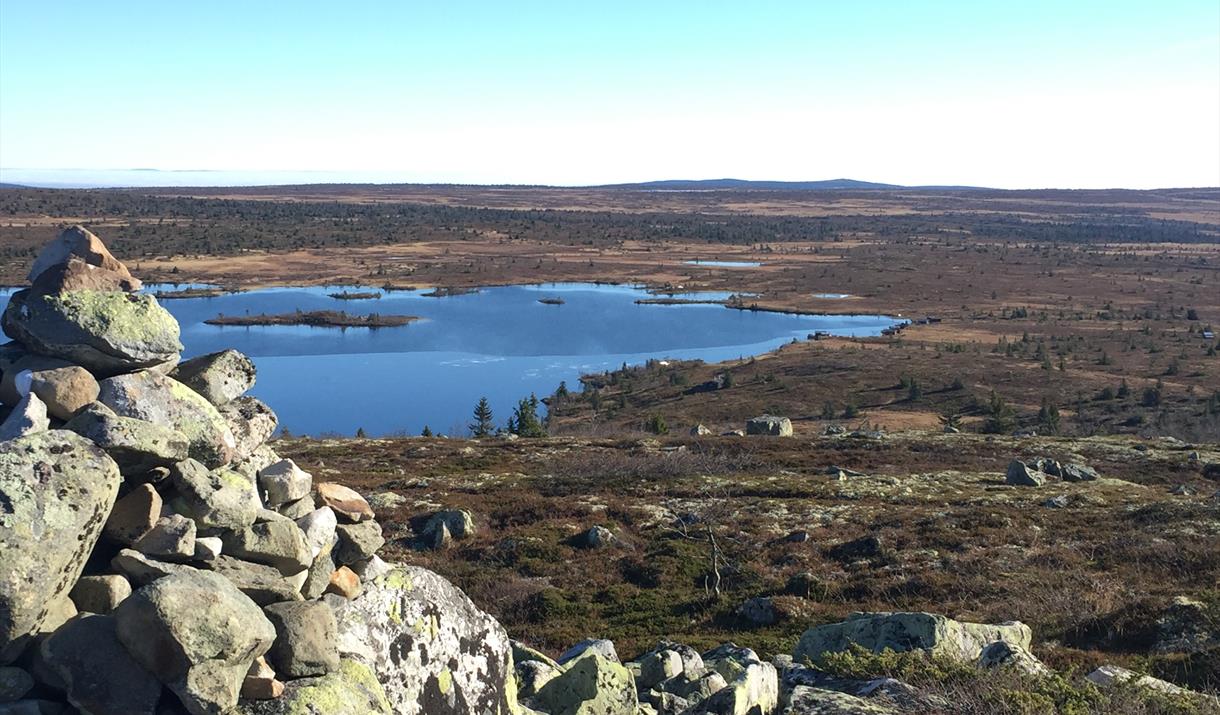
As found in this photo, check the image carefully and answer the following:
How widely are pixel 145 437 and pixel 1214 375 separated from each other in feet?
280

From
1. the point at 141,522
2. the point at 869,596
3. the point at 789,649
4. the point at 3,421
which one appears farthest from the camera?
the point at 869,596

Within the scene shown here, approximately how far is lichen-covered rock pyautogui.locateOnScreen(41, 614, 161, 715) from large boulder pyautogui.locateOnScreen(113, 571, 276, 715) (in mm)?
89

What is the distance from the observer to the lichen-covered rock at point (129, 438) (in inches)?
261

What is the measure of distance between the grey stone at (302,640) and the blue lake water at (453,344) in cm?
5396

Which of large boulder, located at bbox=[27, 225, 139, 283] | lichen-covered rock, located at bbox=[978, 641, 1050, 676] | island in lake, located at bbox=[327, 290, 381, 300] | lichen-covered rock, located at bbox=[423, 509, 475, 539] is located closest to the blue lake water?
island in lake, located at bbox=[327, 290, 381, 300]

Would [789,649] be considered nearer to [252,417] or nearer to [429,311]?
[252,417]

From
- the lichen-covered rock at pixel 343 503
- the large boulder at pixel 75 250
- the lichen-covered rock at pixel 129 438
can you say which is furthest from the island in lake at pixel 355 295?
the lichen-covered rock at pixel 129 438

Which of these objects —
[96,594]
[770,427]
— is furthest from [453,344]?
[96,594]

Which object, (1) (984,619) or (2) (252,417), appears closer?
(2) (252,417)

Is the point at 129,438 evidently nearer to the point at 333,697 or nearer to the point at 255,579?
the point at 255,579

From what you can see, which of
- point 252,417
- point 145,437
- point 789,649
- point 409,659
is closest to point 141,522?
point 145,437

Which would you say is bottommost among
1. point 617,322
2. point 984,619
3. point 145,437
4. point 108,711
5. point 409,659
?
point 617,322

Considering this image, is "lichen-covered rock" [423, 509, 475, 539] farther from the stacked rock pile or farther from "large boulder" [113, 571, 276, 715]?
"large boulder" [113, 571, 276, 715]

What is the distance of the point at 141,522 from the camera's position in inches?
262
